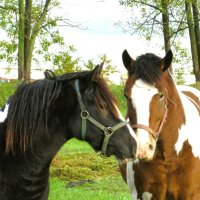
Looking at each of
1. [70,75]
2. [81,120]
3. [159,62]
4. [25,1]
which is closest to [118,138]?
[81,120]

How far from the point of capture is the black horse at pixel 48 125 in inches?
158

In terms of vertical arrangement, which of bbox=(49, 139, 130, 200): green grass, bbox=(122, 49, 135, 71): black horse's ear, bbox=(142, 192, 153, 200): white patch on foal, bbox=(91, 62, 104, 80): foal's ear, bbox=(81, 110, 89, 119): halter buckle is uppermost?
bbox=(122, 49, 135, 71): black horse's ear

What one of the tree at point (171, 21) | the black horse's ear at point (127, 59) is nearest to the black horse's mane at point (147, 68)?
the black horse's ear at point (127, 59)

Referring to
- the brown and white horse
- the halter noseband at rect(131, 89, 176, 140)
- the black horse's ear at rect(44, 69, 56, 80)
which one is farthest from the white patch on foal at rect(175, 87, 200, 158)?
Answer: the black horse's ear at rect(44, 69, 56, 80)

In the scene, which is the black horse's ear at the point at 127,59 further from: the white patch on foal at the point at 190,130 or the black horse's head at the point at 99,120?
the black horse's head at the point at 99,120

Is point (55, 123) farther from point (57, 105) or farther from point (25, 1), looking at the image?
point (25, 1)

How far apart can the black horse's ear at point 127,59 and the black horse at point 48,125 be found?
1.09 m

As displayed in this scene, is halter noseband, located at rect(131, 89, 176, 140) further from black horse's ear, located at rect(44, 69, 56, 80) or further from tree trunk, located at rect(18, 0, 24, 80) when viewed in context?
tree trunk, located at rect(18, 0, 24, 80)

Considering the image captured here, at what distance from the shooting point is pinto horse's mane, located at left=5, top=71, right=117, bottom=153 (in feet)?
13.2

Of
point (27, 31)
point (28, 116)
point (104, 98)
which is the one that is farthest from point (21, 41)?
point (104, 98)

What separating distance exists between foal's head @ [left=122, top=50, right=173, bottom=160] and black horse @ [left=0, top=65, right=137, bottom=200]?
1.95 feet

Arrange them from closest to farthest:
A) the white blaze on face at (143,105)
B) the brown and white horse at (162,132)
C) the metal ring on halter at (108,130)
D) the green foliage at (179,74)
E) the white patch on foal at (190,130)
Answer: the metal ring on halter at (108,130) < the white blaze on face at (143,105) < the brown and white horse at (162,132) < the white patch on foal at (190,130) < the green foliage at (179,74)

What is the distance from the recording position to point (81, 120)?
4008mm

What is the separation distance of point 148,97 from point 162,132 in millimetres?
470
